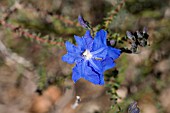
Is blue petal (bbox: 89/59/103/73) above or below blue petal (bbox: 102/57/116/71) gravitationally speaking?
above

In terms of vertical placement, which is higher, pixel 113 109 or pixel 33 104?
pixel 33 104

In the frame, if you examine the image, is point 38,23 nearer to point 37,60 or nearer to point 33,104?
point 37,60

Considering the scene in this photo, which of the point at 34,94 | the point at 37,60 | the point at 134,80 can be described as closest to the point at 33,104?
the point at 34,94

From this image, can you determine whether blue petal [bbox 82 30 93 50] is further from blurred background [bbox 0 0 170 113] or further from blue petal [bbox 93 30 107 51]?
blurred background [bbox 0 0 170 113]

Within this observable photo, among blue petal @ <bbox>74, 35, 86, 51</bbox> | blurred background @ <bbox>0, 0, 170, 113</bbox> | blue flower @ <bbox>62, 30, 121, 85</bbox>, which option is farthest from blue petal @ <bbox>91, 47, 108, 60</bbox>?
blurred background @ <bbox>0, 0, 170, 113</bbox>

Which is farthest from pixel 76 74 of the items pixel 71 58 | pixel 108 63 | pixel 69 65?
pixel 69 65

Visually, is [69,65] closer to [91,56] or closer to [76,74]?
[91,56]
